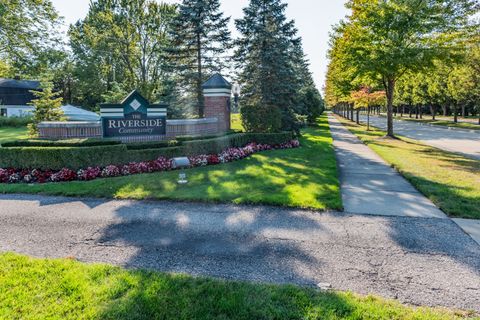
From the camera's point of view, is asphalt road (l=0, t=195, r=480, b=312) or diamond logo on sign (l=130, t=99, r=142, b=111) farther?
diamond logo on sign (l=130, t=99, r=142, b=111)

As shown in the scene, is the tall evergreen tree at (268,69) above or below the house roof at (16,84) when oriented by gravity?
below

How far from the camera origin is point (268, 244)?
165 inches

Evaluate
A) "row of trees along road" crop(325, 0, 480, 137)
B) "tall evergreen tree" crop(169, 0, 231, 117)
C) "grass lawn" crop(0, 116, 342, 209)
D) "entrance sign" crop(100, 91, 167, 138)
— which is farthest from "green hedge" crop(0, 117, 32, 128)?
"row of trees along road" crop(325, 0, 480, 137)

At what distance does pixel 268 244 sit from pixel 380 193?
3.95 m

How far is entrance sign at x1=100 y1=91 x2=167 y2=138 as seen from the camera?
10.0 m

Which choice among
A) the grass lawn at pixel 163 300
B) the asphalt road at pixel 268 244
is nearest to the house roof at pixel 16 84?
the asphalt road at pixel 268 244

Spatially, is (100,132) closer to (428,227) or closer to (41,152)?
(41,152)

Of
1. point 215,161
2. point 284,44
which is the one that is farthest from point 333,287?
point 284,44

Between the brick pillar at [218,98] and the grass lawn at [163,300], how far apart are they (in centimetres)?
1134

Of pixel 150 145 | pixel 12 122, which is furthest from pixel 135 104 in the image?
pixel 12 122

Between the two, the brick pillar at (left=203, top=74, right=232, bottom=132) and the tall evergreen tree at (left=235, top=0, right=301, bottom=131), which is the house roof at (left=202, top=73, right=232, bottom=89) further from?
the tall evergreen tree at (left=235, top=0, right=301, bottom=131)

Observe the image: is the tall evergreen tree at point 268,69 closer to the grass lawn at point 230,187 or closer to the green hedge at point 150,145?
the green hedge at point 150,145

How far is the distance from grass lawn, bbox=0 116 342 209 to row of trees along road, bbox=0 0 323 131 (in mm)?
6256

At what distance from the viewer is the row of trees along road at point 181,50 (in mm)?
16062
